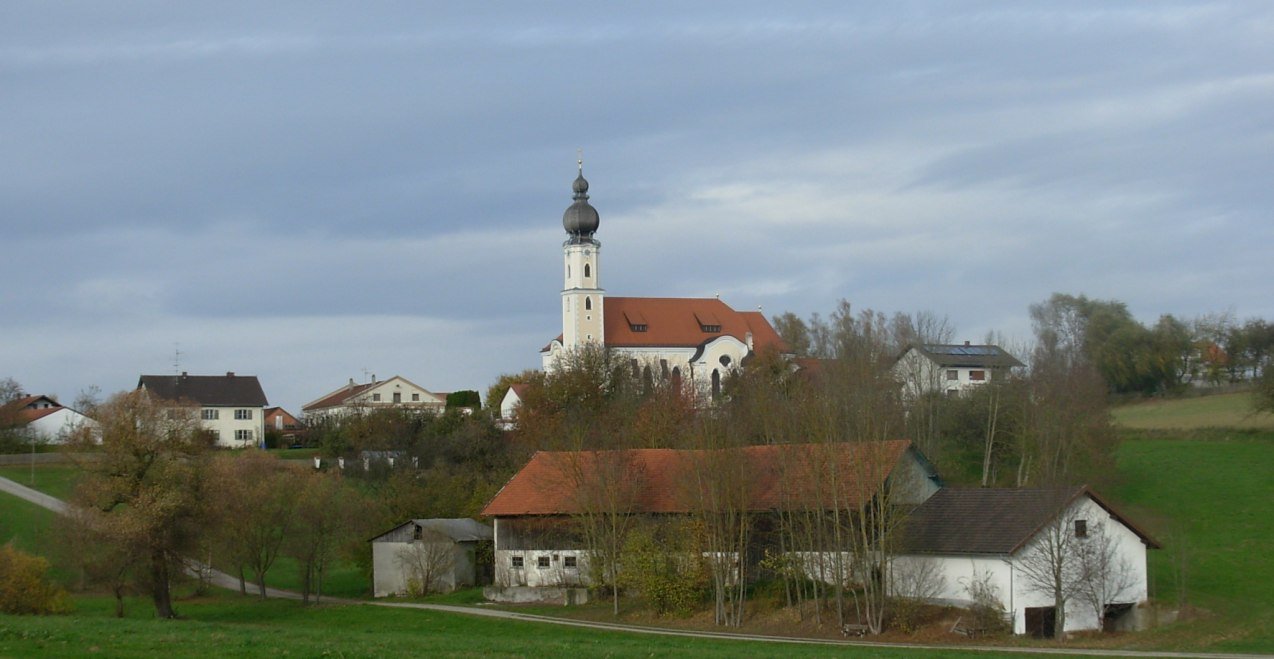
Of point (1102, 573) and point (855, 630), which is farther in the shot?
point (855, 630)

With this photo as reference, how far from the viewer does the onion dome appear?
365ft

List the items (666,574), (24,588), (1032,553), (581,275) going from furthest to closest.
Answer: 1. (581,275)
2. (666,574)
3. (1032,553)
4. (24,588)

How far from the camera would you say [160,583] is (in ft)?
130

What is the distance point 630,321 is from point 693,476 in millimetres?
69826

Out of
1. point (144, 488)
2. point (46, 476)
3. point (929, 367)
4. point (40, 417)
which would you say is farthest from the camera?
point (40, 417)

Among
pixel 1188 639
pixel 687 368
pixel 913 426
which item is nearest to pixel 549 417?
pixel 913 426

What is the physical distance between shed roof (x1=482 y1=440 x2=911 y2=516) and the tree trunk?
38.1ft

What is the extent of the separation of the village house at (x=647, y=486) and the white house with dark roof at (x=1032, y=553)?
76.0 inches

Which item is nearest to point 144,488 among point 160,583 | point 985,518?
point 160,583

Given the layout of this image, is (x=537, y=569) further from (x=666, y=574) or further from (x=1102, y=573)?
(x=1102, y=573)

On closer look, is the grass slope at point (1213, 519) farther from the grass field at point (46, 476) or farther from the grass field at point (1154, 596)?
the grass field at point (46, 476)

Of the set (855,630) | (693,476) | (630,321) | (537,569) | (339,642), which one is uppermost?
(630,321)

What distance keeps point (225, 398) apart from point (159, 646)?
85.2 m

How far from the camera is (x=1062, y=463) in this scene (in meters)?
53.1
